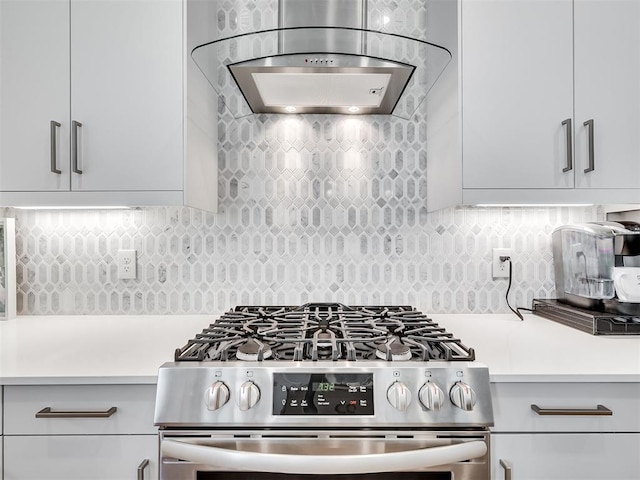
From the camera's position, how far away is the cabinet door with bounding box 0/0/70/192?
1413 mm

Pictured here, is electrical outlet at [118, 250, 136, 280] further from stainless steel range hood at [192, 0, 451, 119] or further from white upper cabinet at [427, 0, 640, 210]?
white upper cabinet at [427, 0, 640, 210]

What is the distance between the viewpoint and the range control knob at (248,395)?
970 mm

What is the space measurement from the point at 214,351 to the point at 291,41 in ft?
3.19

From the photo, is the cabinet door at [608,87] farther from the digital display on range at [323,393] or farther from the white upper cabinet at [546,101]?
the digital display on range at [323,393]

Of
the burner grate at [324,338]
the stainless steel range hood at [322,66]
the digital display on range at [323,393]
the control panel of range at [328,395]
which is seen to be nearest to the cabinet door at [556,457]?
the control panel of range at [328,395]

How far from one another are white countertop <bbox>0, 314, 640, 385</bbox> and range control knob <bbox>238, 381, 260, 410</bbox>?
228 mm

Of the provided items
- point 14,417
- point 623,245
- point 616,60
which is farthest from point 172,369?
point 616,60

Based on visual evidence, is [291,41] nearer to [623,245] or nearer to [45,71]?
[45,71]

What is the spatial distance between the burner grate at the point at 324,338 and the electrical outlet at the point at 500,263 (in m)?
0.46

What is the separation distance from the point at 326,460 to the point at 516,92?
4.07 feet

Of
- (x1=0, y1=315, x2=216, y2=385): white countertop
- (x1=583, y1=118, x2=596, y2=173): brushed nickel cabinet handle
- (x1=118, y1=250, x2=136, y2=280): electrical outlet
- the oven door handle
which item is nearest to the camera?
the oven door handle

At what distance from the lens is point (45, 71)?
1.41 metres

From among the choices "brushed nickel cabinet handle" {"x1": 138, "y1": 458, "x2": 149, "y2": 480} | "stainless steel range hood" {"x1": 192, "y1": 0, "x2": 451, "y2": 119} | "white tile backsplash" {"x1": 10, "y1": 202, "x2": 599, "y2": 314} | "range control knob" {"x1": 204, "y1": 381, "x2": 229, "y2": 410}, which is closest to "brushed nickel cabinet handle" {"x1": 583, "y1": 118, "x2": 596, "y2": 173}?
"white tile backsplash" {"x1": 10, "y1": 202, "x2": 599, "y2": 314}

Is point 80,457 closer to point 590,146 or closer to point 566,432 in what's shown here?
point 566,432
